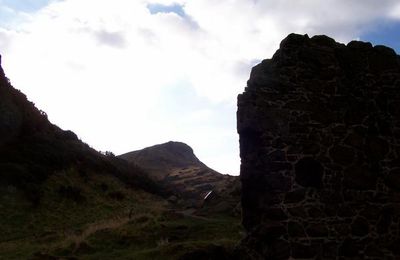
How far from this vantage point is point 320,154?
1072 centimetres

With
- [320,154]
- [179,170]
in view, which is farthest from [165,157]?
[320,154]

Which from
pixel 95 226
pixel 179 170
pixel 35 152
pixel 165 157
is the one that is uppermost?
pixel 165 157

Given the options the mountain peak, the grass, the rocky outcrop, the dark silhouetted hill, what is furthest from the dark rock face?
the mountain peak

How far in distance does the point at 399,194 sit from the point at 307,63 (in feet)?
10.3

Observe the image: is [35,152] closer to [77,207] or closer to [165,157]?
[77,207]

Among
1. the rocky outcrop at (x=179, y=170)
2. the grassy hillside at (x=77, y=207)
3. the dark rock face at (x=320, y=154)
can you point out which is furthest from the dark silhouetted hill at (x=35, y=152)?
the dark rock face at (x=320, y=154)

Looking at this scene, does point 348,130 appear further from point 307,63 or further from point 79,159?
point 79,159

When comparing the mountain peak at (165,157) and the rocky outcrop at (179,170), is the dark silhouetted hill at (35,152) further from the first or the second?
the mountain peak at (165,157)

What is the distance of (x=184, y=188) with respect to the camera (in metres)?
56.5

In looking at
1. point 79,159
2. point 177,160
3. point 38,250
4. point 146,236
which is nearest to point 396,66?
point 146,236

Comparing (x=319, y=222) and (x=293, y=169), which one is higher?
(x=293, y=169)

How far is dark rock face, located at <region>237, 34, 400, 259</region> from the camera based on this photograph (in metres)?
10.4

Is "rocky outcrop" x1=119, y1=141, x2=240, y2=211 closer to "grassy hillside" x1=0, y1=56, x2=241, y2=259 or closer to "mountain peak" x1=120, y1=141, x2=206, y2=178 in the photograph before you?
"mountain peak" x1=120, y1=141, x2=206, y2=178

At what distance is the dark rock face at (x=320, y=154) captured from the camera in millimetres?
10383
